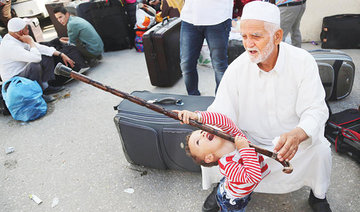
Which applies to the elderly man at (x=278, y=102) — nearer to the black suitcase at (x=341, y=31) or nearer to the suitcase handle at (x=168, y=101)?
the suitcase handle at (x=168, y=101)

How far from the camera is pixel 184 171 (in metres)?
2.19

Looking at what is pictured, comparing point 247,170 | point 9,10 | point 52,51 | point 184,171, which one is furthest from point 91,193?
point 9,10

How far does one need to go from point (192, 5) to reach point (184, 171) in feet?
5.21

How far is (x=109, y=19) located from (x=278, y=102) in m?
4.49

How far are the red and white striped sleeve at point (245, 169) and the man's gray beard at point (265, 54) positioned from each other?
50 cm

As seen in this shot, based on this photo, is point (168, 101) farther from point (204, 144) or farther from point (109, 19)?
point (109, 19)

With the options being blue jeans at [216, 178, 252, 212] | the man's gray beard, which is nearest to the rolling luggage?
the man's gray beard

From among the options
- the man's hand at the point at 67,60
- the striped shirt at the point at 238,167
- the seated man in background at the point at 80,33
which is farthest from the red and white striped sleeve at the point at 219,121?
the seated man in background at the point at 80,33

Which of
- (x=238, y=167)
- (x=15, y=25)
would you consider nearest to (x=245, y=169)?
(x=238, y=167)

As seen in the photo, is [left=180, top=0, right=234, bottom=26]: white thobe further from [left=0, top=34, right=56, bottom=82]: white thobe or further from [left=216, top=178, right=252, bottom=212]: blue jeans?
[left=0, top=34, right=56, bottom=82]: white thobe

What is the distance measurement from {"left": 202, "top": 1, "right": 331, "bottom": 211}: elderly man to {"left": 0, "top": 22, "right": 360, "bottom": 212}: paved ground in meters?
0.34

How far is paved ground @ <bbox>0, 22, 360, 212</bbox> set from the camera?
1.93 metres

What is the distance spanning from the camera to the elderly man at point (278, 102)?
135 cm

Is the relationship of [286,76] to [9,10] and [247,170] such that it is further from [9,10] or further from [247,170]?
[9,10]
